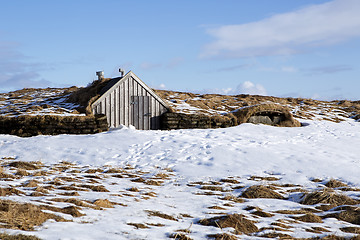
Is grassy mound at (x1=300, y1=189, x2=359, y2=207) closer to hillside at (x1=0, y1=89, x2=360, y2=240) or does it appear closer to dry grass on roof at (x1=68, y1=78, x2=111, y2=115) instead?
hillside at (x1=0, y1=89, x2=360, y2=240)

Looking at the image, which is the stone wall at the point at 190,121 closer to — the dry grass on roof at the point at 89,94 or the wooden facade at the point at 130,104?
the wooden facade at the point at 130,104

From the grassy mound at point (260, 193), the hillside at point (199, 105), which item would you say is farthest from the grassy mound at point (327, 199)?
the hillside at point (199, 105)

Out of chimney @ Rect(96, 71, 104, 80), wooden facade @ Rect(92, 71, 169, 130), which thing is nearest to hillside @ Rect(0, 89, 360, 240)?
wooden facade @ Rect(92, 71, 169, 130)

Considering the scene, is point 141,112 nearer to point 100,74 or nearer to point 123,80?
point 123,80

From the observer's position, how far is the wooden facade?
20.4 metres

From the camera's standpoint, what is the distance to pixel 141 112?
69.1ft

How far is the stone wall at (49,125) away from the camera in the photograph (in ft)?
60.2

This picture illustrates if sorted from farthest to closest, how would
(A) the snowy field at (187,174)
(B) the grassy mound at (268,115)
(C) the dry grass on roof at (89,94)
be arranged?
(B) the grassy mound at (268,115), (C) the dry grass on roof at (89,94), (A) the snowy field at (187,174)

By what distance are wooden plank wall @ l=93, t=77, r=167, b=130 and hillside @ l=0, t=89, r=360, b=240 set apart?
1.93m

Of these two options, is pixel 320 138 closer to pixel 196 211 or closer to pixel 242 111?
pixel 242 111

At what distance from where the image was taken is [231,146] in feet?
51.9

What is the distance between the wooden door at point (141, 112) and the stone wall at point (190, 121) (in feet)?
3.54

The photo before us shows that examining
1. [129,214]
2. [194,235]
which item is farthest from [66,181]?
[194,235]

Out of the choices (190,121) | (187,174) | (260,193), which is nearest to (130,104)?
(190,121)
